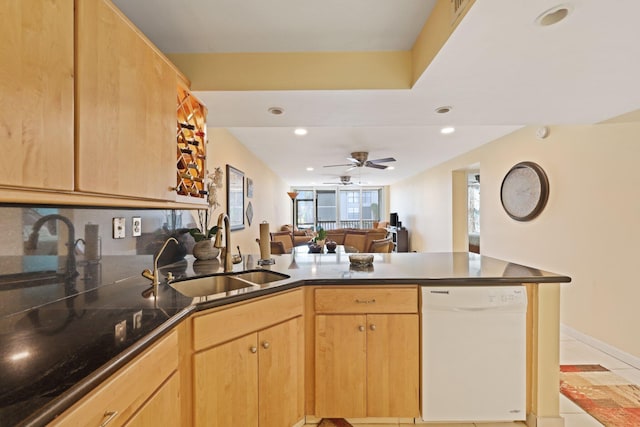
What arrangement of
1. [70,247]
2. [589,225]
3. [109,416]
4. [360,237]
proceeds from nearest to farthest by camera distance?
[109,416] → [70,247] → [589,225] → [360,237]

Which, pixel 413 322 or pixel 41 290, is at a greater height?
pixel 41 290

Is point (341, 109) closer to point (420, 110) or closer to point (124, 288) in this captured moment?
point (420, 110)

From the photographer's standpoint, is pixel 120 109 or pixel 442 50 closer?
pixel 120 109

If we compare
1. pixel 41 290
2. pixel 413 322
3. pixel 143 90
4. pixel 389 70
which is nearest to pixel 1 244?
pixel 41 290

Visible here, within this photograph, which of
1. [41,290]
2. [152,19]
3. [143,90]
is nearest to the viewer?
[41,290]

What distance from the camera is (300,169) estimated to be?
690 cm

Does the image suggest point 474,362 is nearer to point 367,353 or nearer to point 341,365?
point 367,353

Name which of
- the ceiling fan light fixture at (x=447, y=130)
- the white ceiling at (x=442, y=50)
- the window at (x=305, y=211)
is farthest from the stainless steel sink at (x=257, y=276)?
the window at (x=305, y=211)

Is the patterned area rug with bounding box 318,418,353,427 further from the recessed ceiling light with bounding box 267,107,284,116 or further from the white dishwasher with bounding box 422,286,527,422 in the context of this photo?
the recessed ceiling light with bounding box 267,107,284,116

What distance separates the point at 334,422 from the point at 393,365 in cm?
53

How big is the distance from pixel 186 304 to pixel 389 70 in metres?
1.78

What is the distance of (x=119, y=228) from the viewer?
1528 mm

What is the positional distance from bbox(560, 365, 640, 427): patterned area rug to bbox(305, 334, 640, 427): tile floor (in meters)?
0.06

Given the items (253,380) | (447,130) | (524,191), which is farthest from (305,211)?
(253,380)
